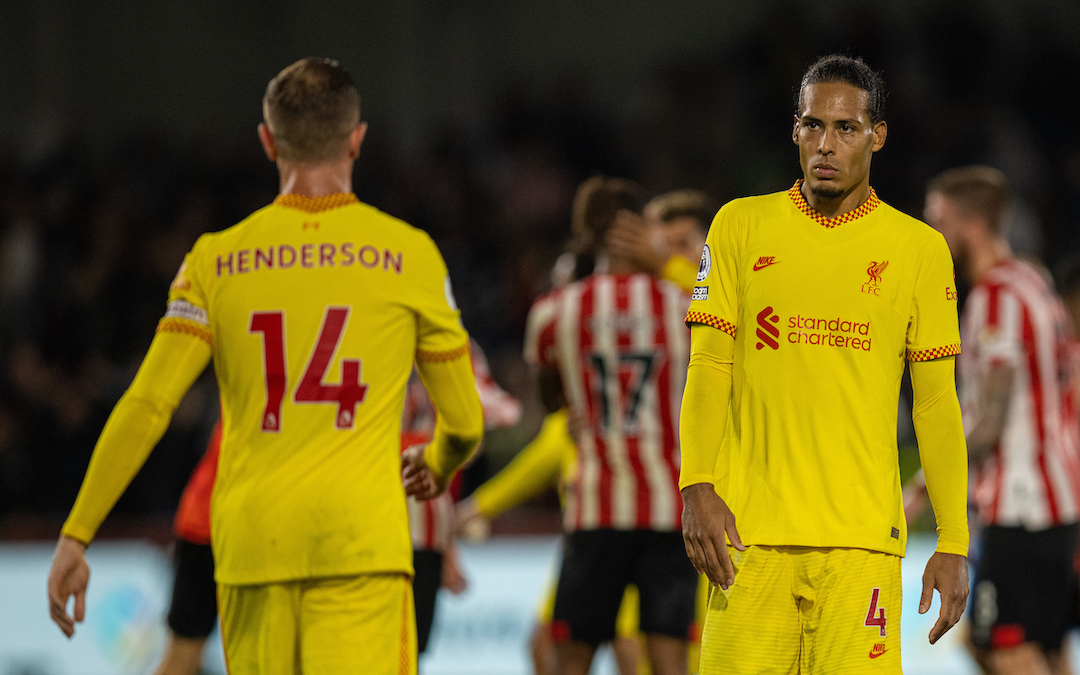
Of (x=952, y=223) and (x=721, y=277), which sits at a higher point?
(x=952, y=223)

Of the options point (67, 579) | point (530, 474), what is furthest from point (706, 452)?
point (530, 474)

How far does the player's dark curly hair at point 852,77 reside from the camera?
Answer: 10.6 ft

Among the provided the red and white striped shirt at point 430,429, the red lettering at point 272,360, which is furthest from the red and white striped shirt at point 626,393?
the red lettering at point 272,360

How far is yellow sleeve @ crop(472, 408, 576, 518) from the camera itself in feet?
24.1

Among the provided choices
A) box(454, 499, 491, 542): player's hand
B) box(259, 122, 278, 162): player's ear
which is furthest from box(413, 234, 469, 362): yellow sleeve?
box(454, 499, 491, 542): player's hand

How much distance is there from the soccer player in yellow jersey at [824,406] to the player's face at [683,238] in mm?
2965

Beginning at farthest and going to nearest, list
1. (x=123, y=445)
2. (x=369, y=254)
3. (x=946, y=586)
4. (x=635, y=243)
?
(x=635, y=243), (x=369, y=254), (x=123, y=445), (x=946, y=586)

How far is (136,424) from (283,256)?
0.56 meters

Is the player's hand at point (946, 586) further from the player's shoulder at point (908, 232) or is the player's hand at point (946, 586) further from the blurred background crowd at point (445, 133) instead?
the blurred background crowd at point (445, 133)

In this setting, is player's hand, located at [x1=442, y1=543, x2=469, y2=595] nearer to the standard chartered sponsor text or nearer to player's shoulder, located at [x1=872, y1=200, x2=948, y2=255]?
the standard chartered sponsor text

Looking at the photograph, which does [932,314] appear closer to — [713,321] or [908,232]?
[908,232]

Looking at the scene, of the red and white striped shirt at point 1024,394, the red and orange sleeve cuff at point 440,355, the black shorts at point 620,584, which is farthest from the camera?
the red and white striped shirt at point 1024,394

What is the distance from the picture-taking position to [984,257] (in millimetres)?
5949

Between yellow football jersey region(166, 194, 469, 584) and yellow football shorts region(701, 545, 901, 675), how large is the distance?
0.85 meters
